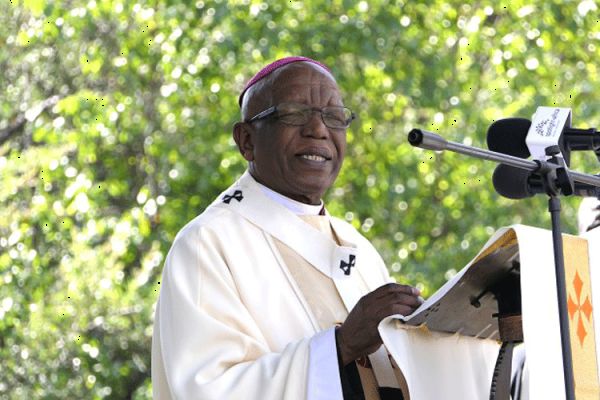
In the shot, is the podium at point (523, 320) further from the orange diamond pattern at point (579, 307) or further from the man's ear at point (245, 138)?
the man's ear at point (245, 138)

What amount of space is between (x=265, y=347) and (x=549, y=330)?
1.00 metres

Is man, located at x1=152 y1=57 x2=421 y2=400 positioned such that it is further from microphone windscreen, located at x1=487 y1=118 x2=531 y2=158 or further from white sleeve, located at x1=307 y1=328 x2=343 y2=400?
microphone windscreen, located at x1=487 y1=118 x2=531 y2=158

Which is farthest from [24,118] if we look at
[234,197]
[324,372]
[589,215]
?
[324,372]

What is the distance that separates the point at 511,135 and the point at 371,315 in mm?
613

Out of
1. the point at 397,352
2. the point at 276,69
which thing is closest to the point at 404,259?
the point at 276,69

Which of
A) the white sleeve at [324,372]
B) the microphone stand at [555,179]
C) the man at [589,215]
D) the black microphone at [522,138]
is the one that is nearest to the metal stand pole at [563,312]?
the microphone stand at [555,179]

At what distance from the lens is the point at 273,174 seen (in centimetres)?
456

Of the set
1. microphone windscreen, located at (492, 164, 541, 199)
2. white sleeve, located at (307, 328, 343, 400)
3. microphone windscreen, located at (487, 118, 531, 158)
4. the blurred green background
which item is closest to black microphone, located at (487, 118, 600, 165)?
microphone windscreen, located at (487, 118, 531, 158)

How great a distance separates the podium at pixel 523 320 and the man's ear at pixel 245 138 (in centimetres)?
104

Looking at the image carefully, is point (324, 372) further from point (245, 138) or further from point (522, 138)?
point (245, 138)

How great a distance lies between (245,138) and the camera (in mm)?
4656

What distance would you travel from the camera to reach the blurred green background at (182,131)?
924 cm

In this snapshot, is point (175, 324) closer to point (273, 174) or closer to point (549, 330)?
point (273, 174)

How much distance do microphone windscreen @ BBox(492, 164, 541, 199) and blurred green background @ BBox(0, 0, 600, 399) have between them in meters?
5.84
